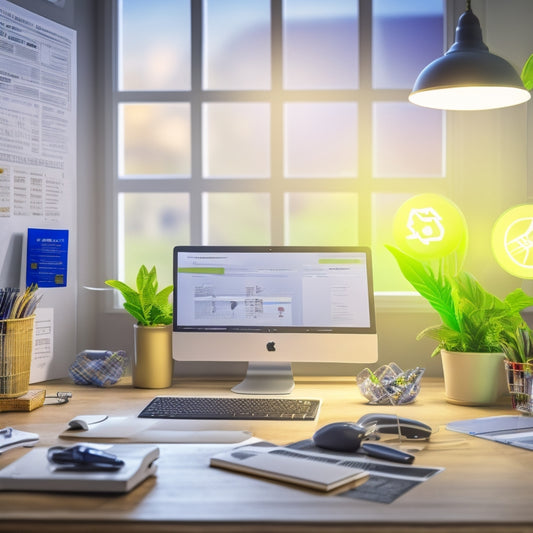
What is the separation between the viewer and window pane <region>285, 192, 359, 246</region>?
108 inches

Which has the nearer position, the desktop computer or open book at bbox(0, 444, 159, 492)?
open book at bbox(0, 444, 159, 492)

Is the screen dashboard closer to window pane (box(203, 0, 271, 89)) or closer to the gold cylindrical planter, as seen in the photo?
the gold cylindrical planter

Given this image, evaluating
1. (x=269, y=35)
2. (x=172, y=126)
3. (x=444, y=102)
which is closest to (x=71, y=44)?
(x=172, y=126)

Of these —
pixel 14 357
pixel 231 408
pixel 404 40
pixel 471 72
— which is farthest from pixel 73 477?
pixel 404 40

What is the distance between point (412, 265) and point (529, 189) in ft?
2.15

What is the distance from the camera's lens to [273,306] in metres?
2.35

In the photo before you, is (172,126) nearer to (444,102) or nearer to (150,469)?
(444,102)

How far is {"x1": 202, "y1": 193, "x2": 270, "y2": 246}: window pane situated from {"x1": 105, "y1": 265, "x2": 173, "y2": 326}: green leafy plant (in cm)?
43

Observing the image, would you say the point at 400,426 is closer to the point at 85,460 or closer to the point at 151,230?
the point at 85,460

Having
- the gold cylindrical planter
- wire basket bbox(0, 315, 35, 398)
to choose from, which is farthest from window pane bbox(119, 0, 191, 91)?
wire basket bbox(0, 315, 35, 398)

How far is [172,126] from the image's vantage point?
9.23 feet

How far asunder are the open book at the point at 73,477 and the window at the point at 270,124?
1462 mm

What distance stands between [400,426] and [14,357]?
1.15 m

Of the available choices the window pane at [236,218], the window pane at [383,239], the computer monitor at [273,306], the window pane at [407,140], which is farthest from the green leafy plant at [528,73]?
the window pane at [236,218]
